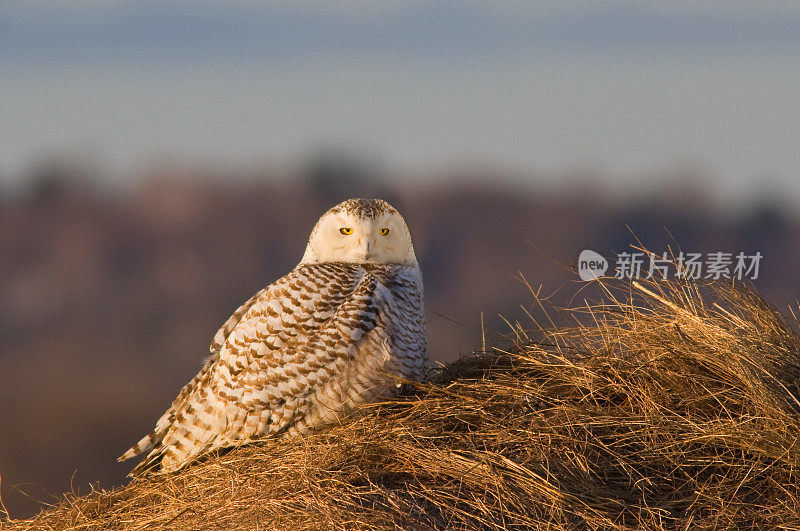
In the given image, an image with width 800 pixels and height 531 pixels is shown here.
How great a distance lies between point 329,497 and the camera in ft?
9.20

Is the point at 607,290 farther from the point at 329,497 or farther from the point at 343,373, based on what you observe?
the point at 329,497

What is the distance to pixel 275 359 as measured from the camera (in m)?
3.05

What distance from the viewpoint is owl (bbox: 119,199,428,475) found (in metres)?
3.06

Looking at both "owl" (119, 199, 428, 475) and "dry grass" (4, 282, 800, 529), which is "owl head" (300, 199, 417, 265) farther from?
"dry grass" (4, 282, 800, 529)

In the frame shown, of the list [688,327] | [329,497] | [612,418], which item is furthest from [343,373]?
[688,327]

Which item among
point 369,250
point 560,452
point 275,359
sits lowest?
point 560,452

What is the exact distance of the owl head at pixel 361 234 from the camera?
10.8ft

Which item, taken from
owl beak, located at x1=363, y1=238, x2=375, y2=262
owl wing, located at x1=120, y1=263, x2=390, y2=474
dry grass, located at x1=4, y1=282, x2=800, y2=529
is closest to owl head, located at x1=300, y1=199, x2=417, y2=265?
owl beak, located at x1=363, y1=238, x2=375, y2=262

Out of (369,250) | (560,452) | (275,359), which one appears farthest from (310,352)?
(560,452)

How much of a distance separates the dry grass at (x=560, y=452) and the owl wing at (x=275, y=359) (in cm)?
11

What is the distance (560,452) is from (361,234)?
3.55 feet

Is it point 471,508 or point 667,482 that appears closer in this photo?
point 471,508

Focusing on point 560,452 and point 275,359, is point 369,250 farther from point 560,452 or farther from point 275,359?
point 560,452

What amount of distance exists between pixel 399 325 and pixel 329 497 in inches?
27.3
